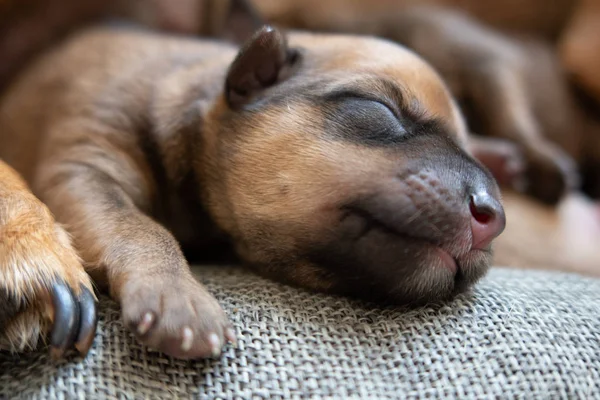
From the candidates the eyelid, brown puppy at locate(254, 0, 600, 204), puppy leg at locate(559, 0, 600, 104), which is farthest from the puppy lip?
puppy leg at locate(559, 0, 600, 104)

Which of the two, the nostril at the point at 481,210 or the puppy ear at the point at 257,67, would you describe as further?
the puppy ear at the point at 257,67

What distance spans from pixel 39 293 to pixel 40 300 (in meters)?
0.02

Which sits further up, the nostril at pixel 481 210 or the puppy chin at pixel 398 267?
the nostril at pixel 481 210

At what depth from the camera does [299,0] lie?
4.00m

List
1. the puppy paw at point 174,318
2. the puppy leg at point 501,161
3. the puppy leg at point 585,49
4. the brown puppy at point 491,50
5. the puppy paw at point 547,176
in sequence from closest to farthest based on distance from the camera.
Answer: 1. the puppy paw at point 174,318
2. the puppy leg at point 501,161
3. the puppy paw at point 547,176
4. the brown puppy at point 491,50
5. the puppy leg at point 585,49

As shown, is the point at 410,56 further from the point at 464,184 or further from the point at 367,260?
the point at 367,260

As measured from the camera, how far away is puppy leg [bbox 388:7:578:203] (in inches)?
139

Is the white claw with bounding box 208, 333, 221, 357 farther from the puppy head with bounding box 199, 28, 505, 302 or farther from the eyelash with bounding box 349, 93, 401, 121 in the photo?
the eyelash with bounding box 349, 93, 401, 121

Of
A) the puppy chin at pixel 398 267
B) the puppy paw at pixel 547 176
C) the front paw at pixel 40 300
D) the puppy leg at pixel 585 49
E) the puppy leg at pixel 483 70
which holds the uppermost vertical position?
the puppy leg at pixel 585 49

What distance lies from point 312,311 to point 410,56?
1.06 metres

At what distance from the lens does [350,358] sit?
1.50m

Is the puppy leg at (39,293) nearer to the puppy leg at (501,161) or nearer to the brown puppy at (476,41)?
the brown puppy at (476,41)

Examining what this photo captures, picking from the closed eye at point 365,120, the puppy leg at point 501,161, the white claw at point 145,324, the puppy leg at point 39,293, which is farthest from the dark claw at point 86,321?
the puppy leg at point 501,161

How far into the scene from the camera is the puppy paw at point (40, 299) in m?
1.42
